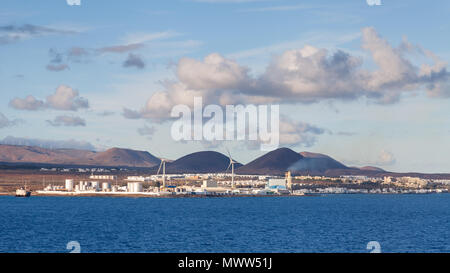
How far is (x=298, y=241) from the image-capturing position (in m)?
104
